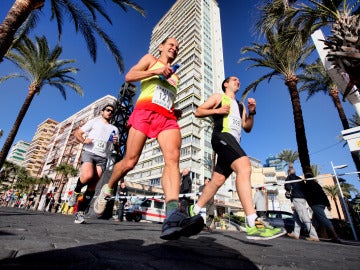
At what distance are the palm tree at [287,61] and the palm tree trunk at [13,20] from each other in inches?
335

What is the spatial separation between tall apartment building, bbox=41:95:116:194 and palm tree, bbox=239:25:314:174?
172ft

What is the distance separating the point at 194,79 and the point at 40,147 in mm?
67412

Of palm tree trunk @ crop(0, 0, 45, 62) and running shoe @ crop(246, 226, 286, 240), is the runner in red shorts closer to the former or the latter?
running shoe @ crop(246, 226, 286, 240)

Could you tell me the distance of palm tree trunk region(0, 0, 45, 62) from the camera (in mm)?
5340

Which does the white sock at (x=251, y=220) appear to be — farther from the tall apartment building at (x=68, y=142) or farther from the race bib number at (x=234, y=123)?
the tall apartment building at (x=68, y=142)

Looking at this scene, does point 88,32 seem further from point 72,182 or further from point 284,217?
point 72,182

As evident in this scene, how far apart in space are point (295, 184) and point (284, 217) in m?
7.23

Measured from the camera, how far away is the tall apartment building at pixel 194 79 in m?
43.6

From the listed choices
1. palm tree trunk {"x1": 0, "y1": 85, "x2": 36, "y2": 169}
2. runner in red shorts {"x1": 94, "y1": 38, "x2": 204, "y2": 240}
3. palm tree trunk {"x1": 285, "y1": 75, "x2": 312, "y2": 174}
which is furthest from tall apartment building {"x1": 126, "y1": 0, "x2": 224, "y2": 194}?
runner in red shorts {"x1": 94, "y1": 38, "x2": 204, "y2": 240}

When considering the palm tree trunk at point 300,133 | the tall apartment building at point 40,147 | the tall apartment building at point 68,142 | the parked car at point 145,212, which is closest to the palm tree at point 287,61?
the palm tree trunk at point 300,133

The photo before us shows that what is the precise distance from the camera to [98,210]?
8.74 ft

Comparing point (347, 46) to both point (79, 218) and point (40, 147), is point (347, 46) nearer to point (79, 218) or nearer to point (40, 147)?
point (79, 218)

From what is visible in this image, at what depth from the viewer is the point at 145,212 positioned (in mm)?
15680

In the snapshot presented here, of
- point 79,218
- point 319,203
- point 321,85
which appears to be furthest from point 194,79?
point 79,218
